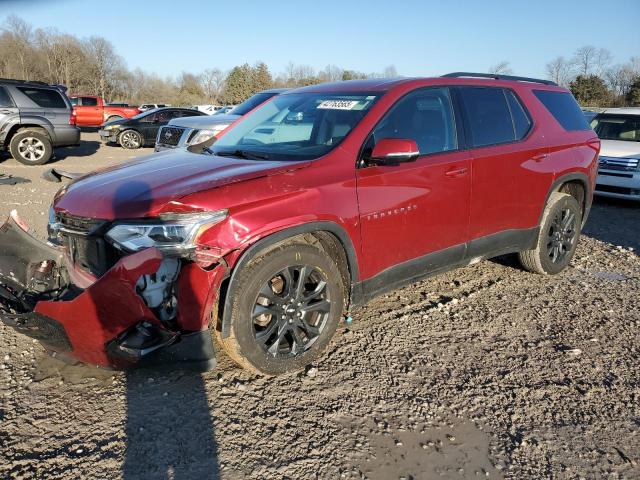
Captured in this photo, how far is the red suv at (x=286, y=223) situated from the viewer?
8.84ft

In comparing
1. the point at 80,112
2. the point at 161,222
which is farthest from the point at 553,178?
the point at 80,112

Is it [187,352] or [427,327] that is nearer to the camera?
[187,352]

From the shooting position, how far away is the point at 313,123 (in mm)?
3814

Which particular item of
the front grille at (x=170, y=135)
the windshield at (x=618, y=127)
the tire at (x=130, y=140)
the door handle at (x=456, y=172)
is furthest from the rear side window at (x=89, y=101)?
the door handle at (x=456, y=172)

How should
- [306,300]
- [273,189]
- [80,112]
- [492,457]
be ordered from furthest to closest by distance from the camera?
[80,112], [306,300], [273,189], [492,457]

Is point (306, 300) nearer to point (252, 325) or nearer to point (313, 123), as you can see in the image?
point (252, 325)

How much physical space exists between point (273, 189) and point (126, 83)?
82365 millimetres

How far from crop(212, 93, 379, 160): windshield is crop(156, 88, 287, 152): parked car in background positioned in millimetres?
4909

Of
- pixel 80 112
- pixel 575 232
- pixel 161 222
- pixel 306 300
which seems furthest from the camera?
pixel 80 112

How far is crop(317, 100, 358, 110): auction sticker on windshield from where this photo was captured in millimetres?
3695

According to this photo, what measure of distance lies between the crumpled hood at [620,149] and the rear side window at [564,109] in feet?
14.3

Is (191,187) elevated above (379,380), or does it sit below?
above

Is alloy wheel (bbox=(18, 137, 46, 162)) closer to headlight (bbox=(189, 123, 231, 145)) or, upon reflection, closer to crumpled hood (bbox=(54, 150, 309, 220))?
headlight (bbox=(189, 123, 231, 145))

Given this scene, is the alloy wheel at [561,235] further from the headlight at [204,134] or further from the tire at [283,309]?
the headlight at [204,134]
